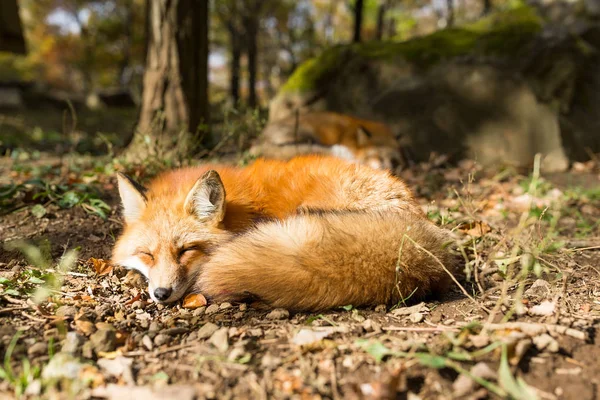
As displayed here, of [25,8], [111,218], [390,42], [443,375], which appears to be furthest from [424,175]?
[25,8]

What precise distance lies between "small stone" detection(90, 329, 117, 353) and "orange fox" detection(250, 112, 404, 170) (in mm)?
3419

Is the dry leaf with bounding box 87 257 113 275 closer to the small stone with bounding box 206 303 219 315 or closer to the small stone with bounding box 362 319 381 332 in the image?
the small stone with bounding box 206 303 219 315

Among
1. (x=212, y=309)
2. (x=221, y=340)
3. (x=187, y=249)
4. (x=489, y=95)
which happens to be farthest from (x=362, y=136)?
(x=221, y=340)

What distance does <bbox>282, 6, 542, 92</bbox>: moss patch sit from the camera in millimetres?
6152

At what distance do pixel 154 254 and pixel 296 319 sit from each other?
0.90 metres

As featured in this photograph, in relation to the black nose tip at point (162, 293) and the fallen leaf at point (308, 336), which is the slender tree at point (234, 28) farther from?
the fallen leaf at point (308, 336)

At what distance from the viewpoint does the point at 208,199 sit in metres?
2.50

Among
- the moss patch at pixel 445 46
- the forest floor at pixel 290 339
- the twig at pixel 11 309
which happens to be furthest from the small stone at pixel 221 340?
the moss patch at pixel 445 46

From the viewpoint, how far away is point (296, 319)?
6.91ft

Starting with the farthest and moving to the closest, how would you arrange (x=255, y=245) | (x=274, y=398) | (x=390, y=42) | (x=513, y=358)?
(x=390, y=42) < (x=255, y=245) < (x=513, y=358) < (x=274, y=398)

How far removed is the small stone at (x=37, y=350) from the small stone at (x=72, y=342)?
0.06 meters

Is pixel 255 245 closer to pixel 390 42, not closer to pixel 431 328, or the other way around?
pixel 431 328

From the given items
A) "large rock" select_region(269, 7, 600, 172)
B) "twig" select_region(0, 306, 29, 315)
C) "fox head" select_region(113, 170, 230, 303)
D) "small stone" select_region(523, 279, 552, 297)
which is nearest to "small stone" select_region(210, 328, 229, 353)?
"fox head" select_region(113, 170, 230, 303)

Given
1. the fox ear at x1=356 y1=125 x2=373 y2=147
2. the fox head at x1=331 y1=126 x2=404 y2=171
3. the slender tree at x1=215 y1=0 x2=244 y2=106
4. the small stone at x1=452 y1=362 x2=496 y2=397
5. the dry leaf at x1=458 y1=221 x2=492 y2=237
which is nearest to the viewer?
the small stone at x1=452 y1=362 x2=496 y2=397
